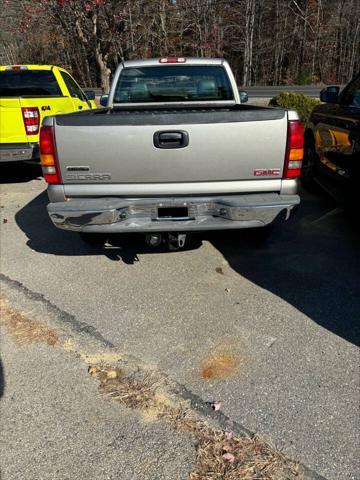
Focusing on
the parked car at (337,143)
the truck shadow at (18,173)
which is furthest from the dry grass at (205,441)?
the truck shadow at (18,173)

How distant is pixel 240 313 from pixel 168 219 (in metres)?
0.97

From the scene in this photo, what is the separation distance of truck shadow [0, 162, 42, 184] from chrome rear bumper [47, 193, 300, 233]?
16.5 feet

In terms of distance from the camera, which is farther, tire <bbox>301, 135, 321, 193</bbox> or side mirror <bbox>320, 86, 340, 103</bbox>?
tire <bbox>301, 135, 321, 193</bbox>

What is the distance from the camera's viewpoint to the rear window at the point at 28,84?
7.70m

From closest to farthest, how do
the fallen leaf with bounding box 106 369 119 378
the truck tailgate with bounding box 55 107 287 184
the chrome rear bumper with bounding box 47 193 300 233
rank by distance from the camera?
the fallen leaf with bounding box 106 369 119 378 → the truck tailgate with bounding box 55 107 287 184 → the chrome rear bumper with bounding box 47 193 300 233

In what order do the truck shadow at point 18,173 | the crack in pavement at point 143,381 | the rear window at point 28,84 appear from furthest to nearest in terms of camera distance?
the truck shadow at point 18,173
the rear window at point 28,84
the crack in pavement at point 143,381

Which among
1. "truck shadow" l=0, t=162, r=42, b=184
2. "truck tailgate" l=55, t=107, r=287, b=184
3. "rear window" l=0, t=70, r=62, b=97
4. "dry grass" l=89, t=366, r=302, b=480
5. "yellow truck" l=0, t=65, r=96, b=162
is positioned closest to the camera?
"dry grass" l=89, t=366, r=302, b=480

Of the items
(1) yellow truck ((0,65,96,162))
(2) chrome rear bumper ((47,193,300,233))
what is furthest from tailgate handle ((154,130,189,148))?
(1) yellow truck ((0,65,96,162))

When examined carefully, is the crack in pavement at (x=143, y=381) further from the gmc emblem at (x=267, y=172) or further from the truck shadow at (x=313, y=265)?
the gmc emblem at (x=267, y=172)

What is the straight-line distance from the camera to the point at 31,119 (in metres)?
6.70

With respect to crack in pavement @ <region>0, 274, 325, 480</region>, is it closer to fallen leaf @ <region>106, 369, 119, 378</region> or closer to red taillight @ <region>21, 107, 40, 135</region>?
fallen leaf @ <region>106, 369, 119, 378</region>

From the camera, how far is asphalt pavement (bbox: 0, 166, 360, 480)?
2.33m

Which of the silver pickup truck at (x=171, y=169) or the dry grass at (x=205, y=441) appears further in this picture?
the silver pickup truck at (x=171, y=169)

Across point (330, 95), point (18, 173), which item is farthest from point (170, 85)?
point (18, 173)
